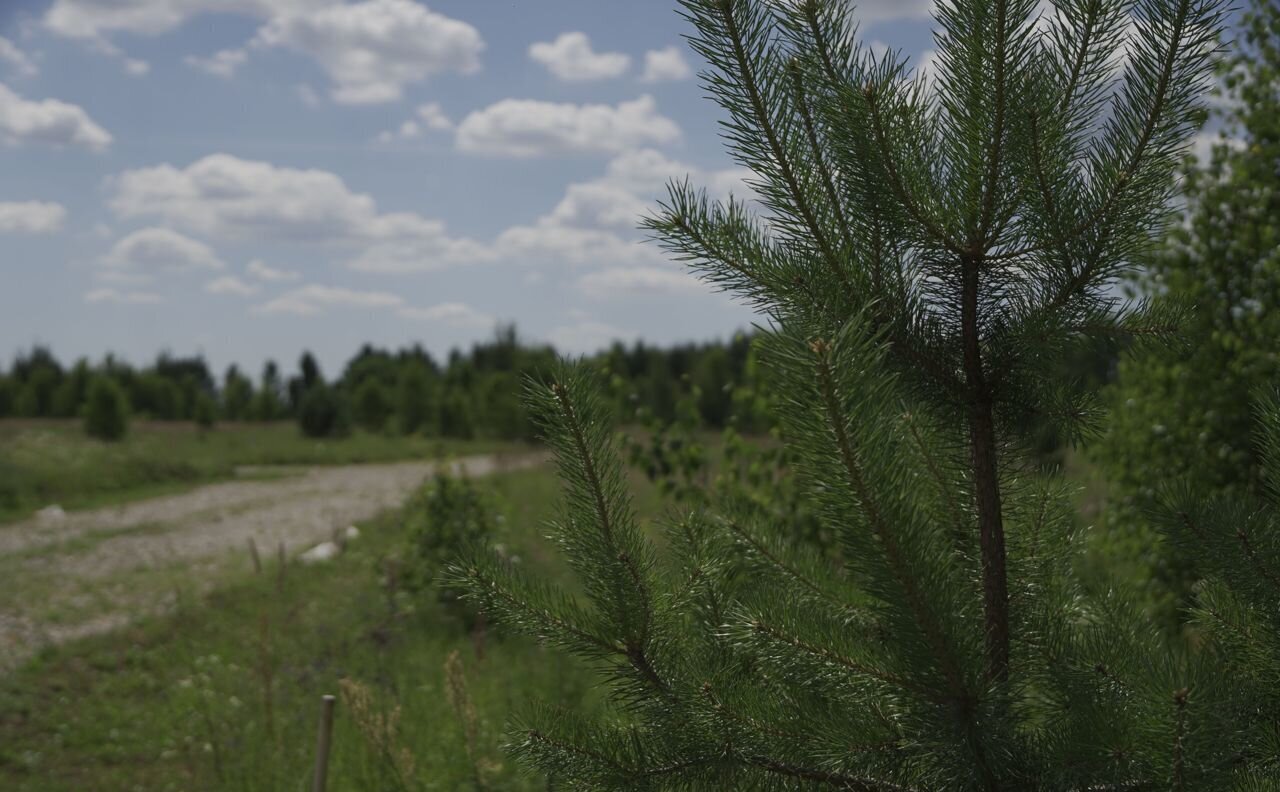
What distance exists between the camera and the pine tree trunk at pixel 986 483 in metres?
1.71

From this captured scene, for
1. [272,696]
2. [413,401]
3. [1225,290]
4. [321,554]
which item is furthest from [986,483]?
[413,401]

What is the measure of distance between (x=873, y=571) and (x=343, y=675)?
280 inches

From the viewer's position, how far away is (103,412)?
30016mm

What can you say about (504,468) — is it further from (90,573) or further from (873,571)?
(873,571)

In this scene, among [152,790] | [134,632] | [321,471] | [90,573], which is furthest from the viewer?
[321,471]

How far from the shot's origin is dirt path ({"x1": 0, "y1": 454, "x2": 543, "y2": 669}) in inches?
404

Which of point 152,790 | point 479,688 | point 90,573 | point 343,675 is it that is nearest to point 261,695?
point 343,675

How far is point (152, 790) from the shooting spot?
5941 mm

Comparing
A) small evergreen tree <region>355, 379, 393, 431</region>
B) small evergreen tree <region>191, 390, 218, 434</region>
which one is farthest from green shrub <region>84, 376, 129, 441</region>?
small evergreen tree <region>355, 379, 393, 431</region>

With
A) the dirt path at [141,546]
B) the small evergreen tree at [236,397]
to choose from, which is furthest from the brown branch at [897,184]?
the small evergreen tree at [236,397]

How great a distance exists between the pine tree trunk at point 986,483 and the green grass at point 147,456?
28.3 feet

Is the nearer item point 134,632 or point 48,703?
point 48,703

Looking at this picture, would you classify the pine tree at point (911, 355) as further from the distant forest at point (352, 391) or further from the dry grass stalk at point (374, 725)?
the distant forest at point (352, 391)

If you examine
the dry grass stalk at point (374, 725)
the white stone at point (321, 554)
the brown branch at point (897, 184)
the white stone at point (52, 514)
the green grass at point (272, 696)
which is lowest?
the green grass at point (272, 696)
